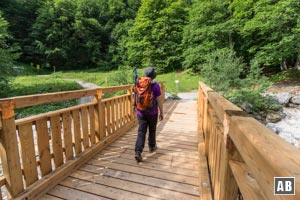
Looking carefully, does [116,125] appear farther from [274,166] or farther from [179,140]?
[274,166]

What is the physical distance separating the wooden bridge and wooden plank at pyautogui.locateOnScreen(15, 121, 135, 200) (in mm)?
10

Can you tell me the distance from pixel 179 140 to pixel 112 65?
2683 centimetres

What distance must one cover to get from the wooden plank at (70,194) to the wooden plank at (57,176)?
0.09m

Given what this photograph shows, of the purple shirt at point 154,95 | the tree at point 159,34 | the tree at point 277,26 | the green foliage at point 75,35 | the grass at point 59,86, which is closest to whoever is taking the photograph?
the purple shirt at point 154,95

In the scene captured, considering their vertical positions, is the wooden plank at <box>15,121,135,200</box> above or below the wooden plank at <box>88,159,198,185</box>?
above

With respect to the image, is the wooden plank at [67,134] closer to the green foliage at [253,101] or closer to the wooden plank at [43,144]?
the wooden plank at [43,144]

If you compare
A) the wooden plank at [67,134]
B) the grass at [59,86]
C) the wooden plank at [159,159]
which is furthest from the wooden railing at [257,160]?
the grass at [59,86]

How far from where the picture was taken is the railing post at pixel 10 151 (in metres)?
1.87

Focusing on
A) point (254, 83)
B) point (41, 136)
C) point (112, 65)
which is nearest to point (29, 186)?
point (41, 136)

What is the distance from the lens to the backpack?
9.62 feet

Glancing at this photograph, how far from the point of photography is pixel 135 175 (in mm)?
2684

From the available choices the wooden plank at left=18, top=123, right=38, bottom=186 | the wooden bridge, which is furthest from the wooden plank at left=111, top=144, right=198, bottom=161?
the wooden plank at left=18, top=123, right=38, bottom=186

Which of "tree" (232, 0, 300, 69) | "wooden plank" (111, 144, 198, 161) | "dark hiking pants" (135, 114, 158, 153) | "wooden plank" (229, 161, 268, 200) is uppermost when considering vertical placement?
"tree" (232, 0, 300, 69)

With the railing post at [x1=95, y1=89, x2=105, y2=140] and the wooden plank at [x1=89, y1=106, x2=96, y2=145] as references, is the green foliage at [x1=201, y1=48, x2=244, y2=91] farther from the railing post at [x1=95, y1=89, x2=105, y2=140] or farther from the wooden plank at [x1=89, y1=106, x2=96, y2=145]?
the wooden plank at [x1=89, y1=106, x2=96, y2=145]
